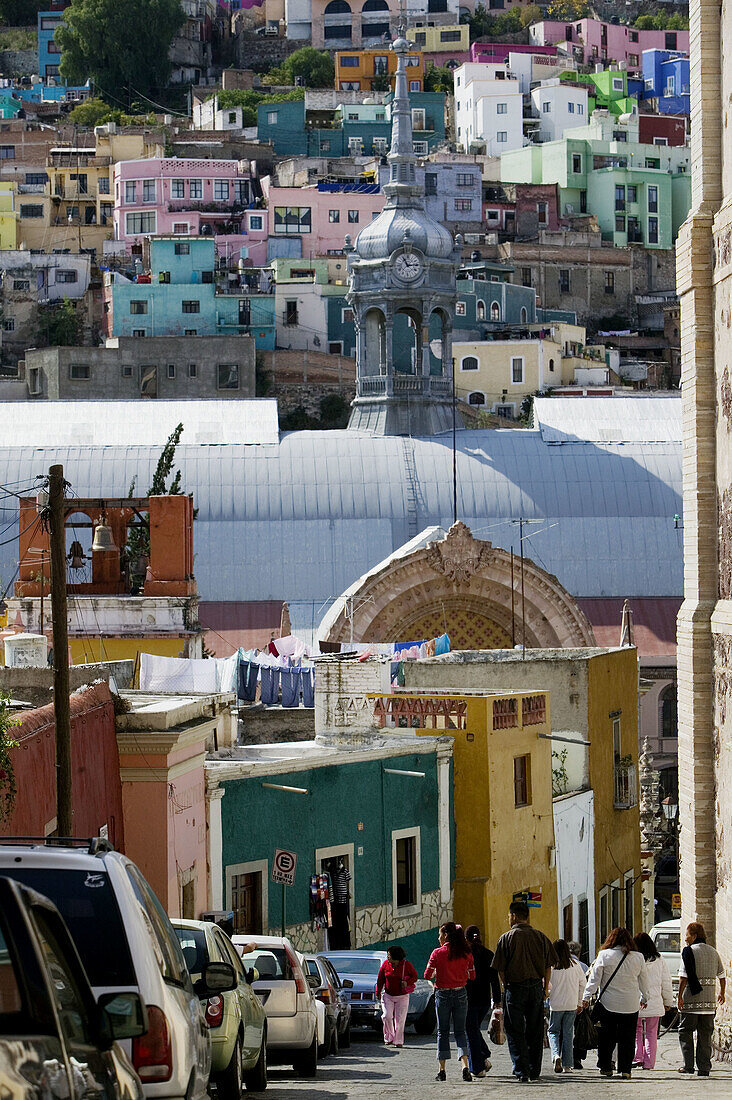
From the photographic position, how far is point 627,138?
117688mm

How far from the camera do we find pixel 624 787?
120ft

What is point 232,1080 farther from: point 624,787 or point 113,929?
point 624,787

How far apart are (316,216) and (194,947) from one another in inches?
3660

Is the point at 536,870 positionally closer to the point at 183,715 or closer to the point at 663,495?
the point at 183,715

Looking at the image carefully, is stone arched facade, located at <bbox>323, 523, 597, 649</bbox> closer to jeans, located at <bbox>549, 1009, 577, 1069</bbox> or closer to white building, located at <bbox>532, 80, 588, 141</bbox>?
jeans, located at <bbox>549, 1009, 577, 1069</bbox>

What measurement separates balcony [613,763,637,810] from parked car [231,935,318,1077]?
19965 mm

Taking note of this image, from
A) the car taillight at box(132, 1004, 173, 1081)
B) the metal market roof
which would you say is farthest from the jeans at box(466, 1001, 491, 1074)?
the metal market roof

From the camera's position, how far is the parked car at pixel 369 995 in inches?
870

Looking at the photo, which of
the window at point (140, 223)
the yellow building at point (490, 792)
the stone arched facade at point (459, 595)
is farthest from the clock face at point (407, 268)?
the window at point (140, 223)

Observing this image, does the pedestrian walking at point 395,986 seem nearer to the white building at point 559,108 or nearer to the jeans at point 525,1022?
the jeans at point 525,1022

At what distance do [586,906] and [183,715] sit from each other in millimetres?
12929

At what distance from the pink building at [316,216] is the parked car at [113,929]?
96.1m

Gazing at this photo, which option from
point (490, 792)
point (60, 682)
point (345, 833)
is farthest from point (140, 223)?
point (60, 682)

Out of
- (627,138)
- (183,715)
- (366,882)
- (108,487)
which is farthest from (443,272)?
(627,138)
